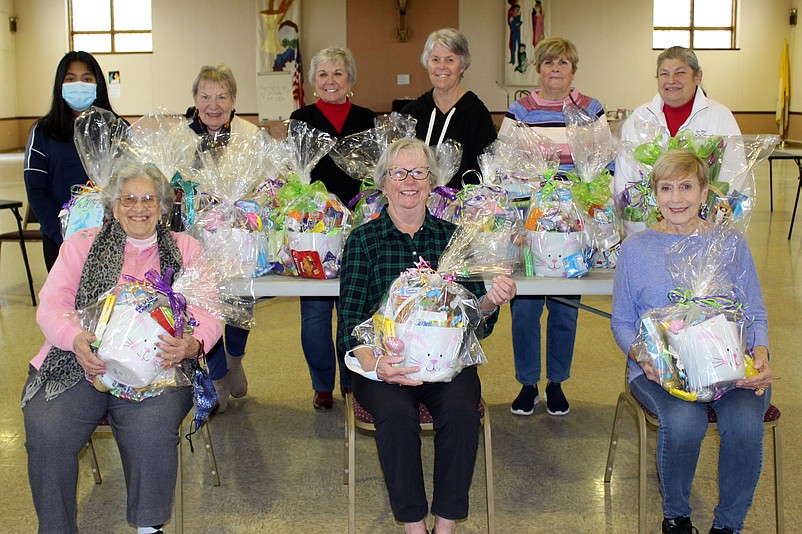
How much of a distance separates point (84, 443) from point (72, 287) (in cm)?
46

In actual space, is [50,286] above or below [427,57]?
below

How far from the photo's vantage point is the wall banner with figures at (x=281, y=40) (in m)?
15.2

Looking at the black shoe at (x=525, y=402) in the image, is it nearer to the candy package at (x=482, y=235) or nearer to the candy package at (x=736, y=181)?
the candy package at (x=482, y=235)

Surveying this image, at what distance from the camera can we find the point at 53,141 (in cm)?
337

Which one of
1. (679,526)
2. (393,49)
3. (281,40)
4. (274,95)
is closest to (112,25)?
(281,40)

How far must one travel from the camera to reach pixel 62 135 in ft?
11.0

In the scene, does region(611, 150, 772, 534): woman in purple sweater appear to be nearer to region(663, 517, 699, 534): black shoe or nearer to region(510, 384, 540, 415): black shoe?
region(663, 517, 699, 534): black shoe

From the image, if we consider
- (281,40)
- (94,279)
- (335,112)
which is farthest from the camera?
(281,40)

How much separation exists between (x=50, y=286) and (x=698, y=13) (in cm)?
1669

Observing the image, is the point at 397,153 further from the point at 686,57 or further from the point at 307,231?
the point at 686,57

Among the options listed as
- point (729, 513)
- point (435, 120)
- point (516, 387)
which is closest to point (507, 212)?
point (435, 120)

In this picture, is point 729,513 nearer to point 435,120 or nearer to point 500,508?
point 500,508

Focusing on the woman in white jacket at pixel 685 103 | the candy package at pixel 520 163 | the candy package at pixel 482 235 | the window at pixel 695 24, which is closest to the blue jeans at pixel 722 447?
the candy package at pixel 482 235

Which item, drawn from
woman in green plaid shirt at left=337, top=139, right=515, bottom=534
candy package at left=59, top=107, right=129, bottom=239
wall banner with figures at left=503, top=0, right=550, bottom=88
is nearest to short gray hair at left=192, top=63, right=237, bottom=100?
candy package at left=59, top=107, right=129, bottom=239
